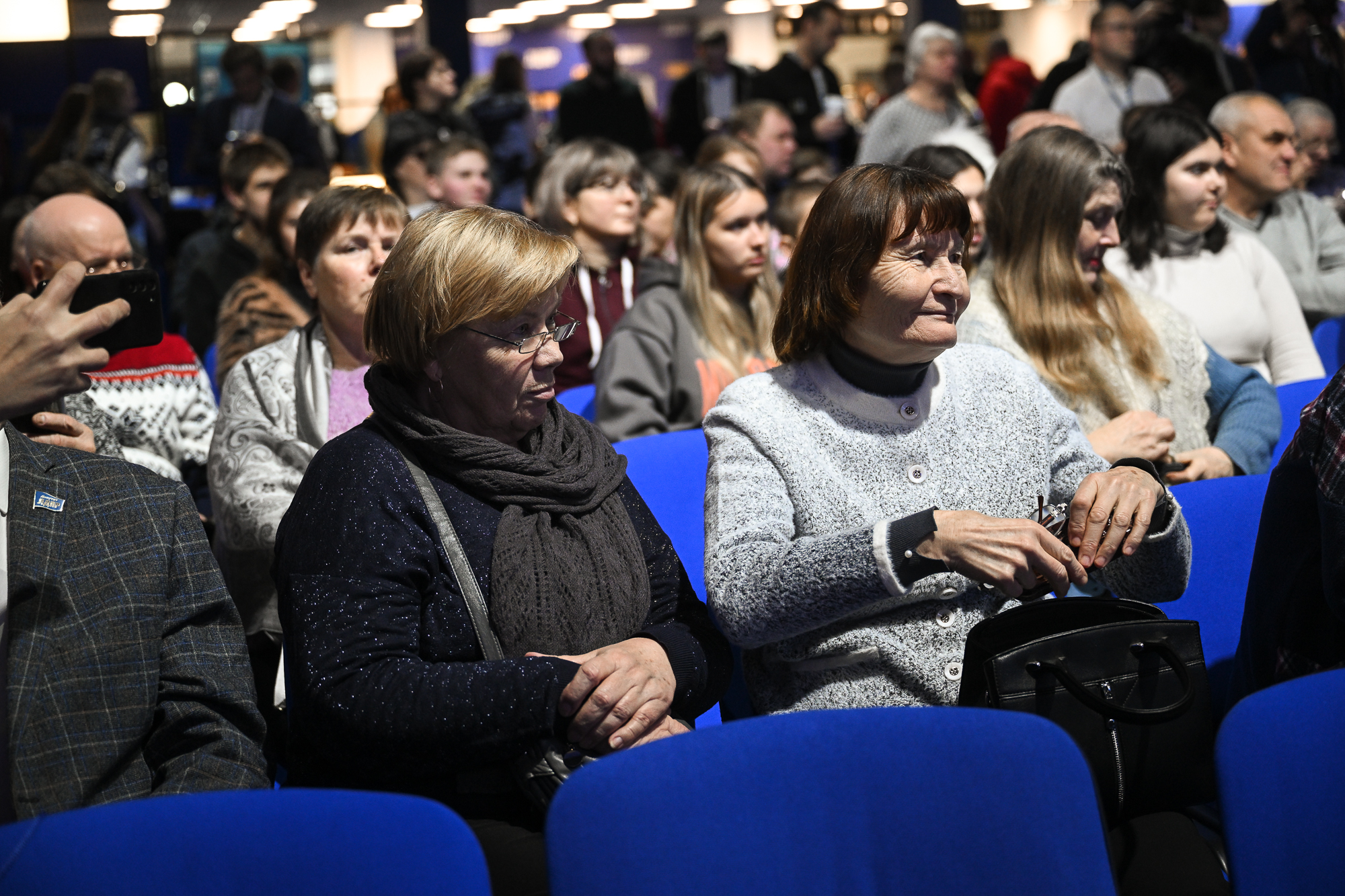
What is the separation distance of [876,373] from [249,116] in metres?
6.98

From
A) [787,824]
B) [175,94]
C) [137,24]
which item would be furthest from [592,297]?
[137,24]

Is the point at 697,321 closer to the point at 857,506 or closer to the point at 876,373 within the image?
the point at 876,373

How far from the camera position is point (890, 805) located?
1.29m

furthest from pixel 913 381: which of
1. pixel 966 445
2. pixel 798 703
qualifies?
pixel 798 703

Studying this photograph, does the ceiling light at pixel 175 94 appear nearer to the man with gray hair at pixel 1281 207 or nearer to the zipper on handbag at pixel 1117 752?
the man with gray hair at pixel 1281 207

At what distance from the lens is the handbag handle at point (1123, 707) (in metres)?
1.67

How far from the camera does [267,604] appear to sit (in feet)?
9.12

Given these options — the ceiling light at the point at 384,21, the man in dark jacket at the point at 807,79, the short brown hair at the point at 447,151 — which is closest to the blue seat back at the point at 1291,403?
the short brown hair at the point at 447,151

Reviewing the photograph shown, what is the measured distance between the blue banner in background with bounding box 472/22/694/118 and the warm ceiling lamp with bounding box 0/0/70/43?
1300 centimetres

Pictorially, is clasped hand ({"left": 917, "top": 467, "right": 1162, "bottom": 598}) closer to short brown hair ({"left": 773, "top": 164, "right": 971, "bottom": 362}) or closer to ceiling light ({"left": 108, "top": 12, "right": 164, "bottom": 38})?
short brown hair ({"left": 773, "top": 164, "right": 971, "bottom": 362})

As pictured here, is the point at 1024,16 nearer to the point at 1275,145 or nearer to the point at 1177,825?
the point at 1275,145

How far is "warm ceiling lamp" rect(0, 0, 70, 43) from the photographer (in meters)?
8.48

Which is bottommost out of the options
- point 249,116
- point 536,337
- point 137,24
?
point 249,116

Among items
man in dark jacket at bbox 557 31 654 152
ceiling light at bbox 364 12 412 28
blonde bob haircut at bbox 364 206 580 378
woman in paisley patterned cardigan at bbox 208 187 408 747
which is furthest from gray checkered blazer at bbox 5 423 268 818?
ceiling light at bbox 364 12 412 28
